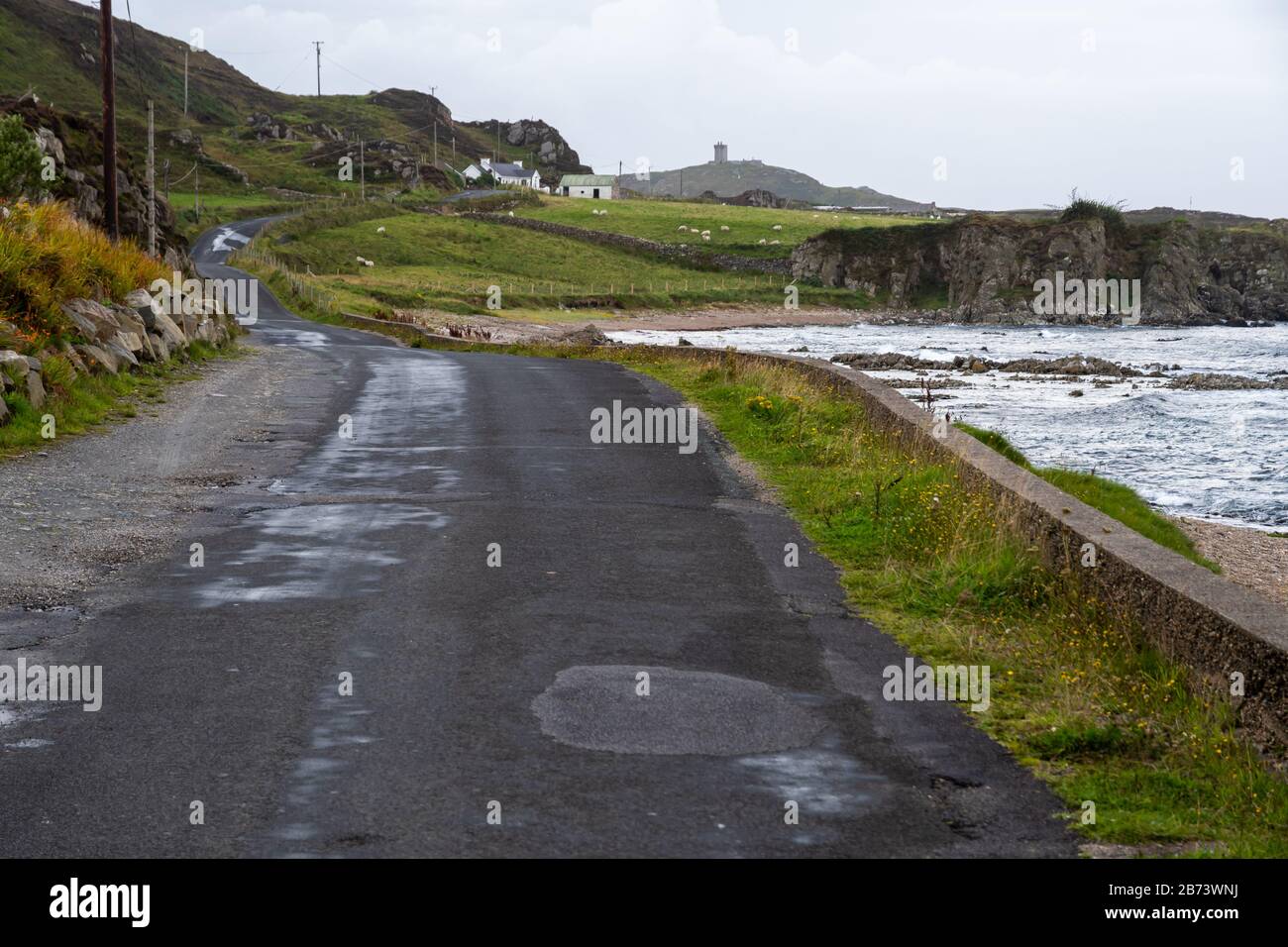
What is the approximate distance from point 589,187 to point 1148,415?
155 m

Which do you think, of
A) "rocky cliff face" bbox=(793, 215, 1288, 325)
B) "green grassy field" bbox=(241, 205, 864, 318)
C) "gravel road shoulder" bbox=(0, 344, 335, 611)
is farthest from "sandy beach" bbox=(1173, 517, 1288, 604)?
"rocky cliff face" bbox=(793, 215, 1288, 325)

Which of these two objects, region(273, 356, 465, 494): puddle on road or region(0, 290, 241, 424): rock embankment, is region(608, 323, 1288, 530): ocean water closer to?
region(273, 356, 465, 494): puddle on road

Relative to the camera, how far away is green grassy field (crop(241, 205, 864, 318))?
80562 millimetres

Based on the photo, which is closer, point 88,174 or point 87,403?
point 87,403

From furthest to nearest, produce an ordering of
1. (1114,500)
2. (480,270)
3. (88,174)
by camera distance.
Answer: (480,270)
(88,174)
(1114,500)

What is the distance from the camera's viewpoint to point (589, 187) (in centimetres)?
18562

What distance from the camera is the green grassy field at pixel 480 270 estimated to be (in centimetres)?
8056

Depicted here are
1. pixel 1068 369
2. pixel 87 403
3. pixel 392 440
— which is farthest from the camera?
pixel 1068 369

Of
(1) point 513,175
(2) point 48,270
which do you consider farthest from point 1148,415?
(1) point 513,175

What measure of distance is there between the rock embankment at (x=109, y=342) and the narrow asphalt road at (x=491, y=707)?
5.10 metres

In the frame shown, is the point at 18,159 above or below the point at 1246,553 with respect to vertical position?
above

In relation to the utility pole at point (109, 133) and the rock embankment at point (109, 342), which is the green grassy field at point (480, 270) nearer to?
the utility pole at point (109, 133)

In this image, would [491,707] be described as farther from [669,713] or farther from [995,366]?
[995,366]

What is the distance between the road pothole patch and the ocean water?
17.7 meters
